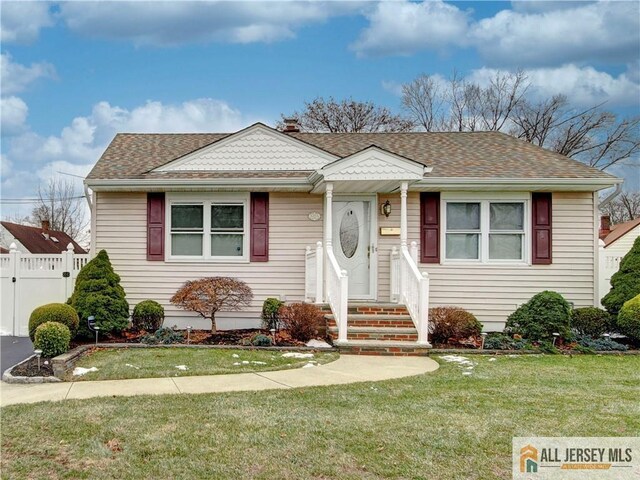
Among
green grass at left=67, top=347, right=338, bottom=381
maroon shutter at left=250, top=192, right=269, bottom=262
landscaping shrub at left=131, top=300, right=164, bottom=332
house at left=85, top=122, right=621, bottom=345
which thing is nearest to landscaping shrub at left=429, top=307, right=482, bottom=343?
house at left=85, top=122, right=621, bottom=345

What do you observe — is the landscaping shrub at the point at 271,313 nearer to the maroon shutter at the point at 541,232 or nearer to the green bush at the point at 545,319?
the green bush at the point at 545,319

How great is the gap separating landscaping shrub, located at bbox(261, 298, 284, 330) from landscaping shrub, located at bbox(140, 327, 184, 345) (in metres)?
1.60

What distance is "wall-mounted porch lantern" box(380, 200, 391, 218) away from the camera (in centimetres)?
1014

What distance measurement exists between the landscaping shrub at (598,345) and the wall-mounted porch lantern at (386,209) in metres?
4.21

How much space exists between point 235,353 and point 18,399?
3041 mm

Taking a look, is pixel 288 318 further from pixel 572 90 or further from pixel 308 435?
pixel 572 90

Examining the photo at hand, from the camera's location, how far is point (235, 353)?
7535 millimetres

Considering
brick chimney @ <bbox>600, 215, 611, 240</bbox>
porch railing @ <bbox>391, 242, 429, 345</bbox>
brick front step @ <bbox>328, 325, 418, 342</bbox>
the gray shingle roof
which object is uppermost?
the gray shingle roof

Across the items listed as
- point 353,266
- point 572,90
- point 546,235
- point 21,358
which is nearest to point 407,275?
point 353,266

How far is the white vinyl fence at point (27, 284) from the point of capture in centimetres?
991

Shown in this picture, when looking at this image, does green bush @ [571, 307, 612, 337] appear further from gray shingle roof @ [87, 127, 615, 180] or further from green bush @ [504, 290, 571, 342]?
gray shingle roof @ [87, 127, 615, 180]

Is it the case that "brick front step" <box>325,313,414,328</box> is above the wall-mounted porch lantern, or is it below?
below

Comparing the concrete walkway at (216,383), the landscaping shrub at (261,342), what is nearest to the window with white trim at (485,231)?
the concrete walkway at (216,383)

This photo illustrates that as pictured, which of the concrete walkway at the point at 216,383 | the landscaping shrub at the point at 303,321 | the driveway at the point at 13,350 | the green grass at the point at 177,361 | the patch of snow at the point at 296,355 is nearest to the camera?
the concrete walkway at the point at 216,383
